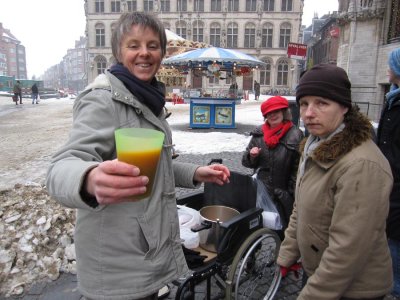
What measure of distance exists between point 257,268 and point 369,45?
11807 millimetres

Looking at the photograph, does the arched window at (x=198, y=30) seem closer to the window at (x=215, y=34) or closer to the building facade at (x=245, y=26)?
the building facade at (x=245, y=26)

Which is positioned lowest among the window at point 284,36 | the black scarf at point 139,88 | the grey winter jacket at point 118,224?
the grey winter jacket at point 118,224

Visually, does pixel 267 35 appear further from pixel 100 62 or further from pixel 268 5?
pixel 100 62

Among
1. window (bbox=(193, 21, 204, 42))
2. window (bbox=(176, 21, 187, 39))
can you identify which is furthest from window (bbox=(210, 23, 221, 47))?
window (bbox=(176, 21, 187, 39))

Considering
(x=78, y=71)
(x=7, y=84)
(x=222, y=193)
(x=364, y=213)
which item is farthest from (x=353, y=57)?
(x=78, y=71)

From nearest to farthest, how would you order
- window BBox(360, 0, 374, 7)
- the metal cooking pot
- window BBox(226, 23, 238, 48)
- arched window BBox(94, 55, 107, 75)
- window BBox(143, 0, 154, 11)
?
the metal cooking pot
window BBox(360, 0, 374, 7)
window BBox(226, 23, 238, 48)
window BBox(143, 0, 154, 11)
arched window BBox(94, 55, 107, 75)

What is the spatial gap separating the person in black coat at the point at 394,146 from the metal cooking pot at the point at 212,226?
1.19 metres

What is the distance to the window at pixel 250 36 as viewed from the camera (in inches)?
1838

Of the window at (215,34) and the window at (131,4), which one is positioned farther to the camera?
the window at (131,4)

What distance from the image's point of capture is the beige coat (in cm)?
143

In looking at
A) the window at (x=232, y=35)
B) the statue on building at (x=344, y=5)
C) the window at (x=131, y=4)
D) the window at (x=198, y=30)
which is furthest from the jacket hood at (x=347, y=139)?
the window at (x=131, y=4)

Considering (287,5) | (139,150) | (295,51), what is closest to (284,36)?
(287,5)

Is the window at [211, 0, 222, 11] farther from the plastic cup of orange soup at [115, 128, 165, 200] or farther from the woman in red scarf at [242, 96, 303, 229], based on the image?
the plastic cup of orange soup at [115, 128, 165, 200]

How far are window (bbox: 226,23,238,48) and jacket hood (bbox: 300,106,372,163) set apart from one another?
158ft
